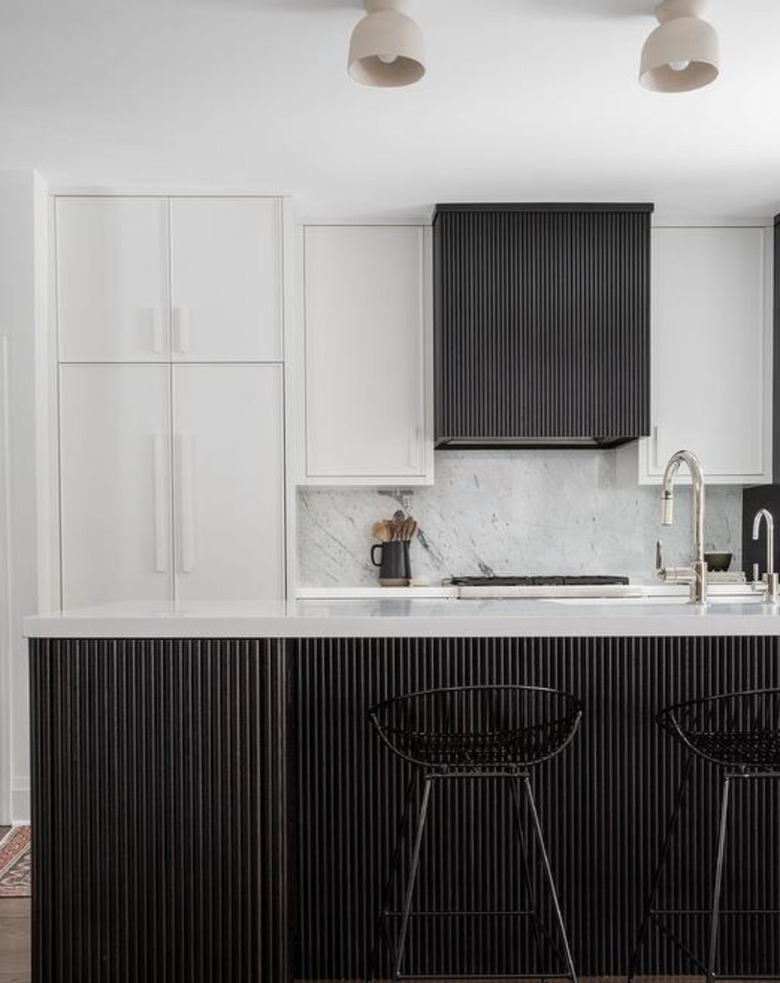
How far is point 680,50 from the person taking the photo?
7.80 ft

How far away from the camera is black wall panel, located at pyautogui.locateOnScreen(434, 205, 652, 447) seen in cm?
423

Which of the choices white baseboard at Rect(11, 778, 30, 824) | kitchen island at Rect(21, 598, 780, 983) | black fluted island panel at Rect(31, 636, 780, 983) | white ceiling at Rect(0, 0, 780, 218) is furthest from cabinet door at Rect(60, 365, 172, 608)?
black fluted island panel at Rect(31, 636, 780, 983)

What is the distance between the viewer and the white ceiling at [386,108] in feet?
8.72

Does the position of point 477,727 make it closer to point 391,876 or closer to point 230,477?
point 391,876

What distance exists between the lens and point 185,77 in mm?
2988

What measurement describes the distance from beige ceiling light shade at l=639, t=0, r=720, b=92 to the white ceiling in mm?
139

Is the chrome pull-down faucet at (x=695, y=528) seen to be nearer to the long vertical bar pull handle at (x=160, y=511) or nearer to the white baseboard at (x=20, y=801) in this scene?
the long vertical bar pull handle at (x=160, y=511)

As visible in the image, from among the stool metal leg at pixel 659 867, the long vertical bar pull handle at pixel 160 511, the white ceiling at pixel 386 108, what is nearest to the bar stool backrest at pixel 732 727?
the stool metal leg at pixel 659 867

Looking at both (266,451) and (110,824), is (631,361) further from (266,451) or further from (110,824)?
(110,824)

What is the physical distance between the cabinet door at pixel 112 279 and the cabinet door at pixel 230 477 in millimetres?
236

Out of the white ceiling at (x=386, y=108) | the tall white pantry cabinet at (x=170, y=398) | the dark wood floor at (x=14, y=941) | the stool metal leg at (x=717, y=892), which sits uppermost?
the white ceiling at (x=386, y=108)

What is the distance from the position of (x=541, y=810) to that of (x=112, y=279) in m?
2.70

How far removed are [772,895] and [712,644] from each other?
25.7 inches

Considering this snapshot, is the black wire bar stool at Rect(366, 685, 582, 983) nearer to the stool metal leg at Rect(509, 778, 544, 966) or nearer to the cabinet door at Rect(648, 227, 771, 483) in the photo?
the stool metal leg at Rect(509, 778, 544, 966)
